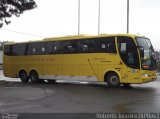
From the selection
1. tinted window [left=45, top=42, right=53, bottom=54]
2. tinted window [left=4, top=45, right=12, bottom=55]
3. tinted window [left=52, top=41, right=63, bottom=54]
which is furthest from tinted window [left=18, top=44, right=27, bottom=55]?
tinted window [left=52, top=41, right=63, bottom=54]

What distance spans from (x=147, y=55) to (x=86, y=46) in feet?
13.5

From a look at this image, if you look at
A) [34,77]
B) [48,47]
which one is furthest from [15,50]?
[48,47]

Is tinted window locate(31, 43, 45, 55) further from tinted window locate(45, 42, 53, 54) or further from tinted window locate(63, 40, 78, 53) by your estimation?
tinted window locate(63, 40, 78, 53)

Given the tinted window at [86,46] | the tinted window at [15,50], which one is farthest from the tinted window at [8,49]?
the tinted window at [86,46]

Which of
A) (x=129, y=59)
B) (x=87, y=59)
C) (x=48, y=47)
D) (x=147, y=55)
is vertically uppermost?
(x=48, y=47)

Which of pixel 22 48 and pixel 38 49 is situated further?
pixel 22 48

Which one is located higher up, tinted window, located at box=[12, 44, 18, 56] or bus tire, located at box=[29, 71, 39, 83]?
tinted window, located at box=[12, 44, 18, 56]

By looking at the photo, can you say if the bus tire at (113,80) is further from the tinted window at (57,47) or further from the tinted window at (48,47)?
the tinted window at (48,47)

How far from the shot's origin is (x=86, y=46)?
83.4 ft

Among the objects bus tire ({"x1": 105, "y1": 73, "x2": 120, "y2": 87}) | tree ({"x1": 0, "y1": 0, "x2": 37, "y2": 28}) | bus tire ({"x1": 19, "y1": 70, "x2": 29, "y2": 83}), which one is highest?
tree ({"x1": 0, "y1": 0, "x2": 37, "y2": 28})

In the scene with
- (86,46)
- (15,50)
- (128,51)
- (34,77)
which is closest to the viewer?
(128,51)

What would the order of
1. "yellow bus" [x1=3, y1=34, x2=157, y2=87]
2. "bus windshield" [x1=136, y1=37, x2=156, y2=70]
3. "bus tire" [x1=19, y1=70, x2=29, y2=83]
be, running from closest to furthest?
"bus windshield" [x1=136, y1=37, x2=156, y2=70] < "yellow bus" [x1=3, y1=34, x2=157, y2=87] < "bus tire" [x1=19, y1=70, x2=29, y2=83]

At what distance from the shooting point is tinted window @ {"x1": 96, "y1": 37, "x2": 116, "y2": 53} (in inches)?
932

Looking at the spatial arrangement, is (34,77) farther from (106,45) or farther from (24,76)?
(106,45)
